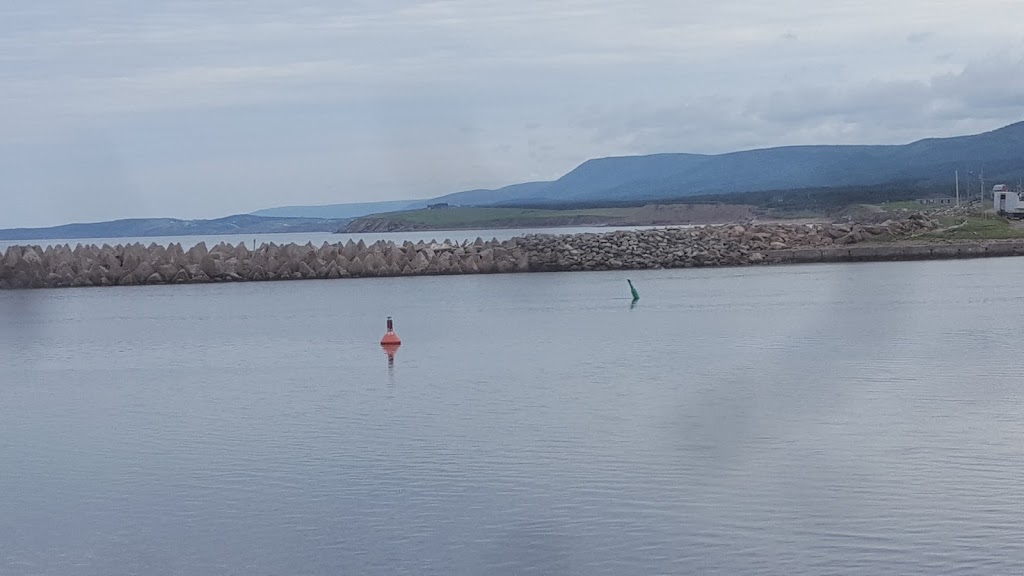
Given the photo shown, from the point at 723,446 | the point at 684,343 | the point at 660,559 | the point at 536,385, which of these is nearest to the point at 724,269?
the point at 684,343

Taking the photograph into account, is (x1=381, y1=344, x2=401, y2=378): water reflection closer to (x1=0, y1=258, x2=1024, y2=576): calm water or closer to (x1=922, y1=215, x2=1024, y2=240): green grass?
(x1=0, y1=258, x2=1024, y2=576): calm water

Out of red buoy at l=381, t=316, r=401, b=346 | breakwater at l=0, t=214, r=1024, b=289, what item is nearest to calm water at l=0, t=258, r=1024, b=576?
red buoy at l=381, t=316, r=401, b=346

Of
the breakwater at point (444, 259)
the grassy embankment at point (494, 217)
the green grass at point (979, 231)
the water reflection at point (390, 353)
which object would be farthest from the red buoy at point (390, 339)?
the grassy embankment at point (494, 217)

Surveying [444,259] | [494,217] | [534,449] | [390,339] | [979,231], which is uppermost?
[494,217]

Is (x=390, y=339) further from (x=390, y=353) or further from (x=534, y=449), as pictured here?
(x=534, y=449)

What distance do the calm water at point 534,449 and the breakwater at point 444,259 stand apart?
14907mm

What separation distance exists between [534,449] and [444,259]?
26797 millimetres

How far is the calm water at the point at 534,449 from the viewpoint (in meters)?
7.94

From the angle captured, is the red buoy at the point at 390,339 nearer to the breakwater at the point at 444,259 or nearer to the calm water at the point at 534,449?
the calm water at the point at 534,449

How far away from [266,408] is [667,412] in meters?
3.91

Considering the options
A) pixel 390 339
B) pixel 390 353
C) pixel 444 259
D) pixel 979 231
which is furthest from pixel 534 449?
pixel 979 231

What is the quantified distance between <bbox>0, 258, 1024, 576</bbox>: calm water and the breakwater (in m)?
14.9

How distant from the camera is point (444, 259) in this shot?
37.4 meters

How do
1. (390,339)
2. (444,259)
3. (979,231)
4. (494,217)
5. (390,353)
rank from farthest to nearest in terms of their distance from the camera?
(494,217) < (979,231) < (444,259) < (390,339) < (390,353)
